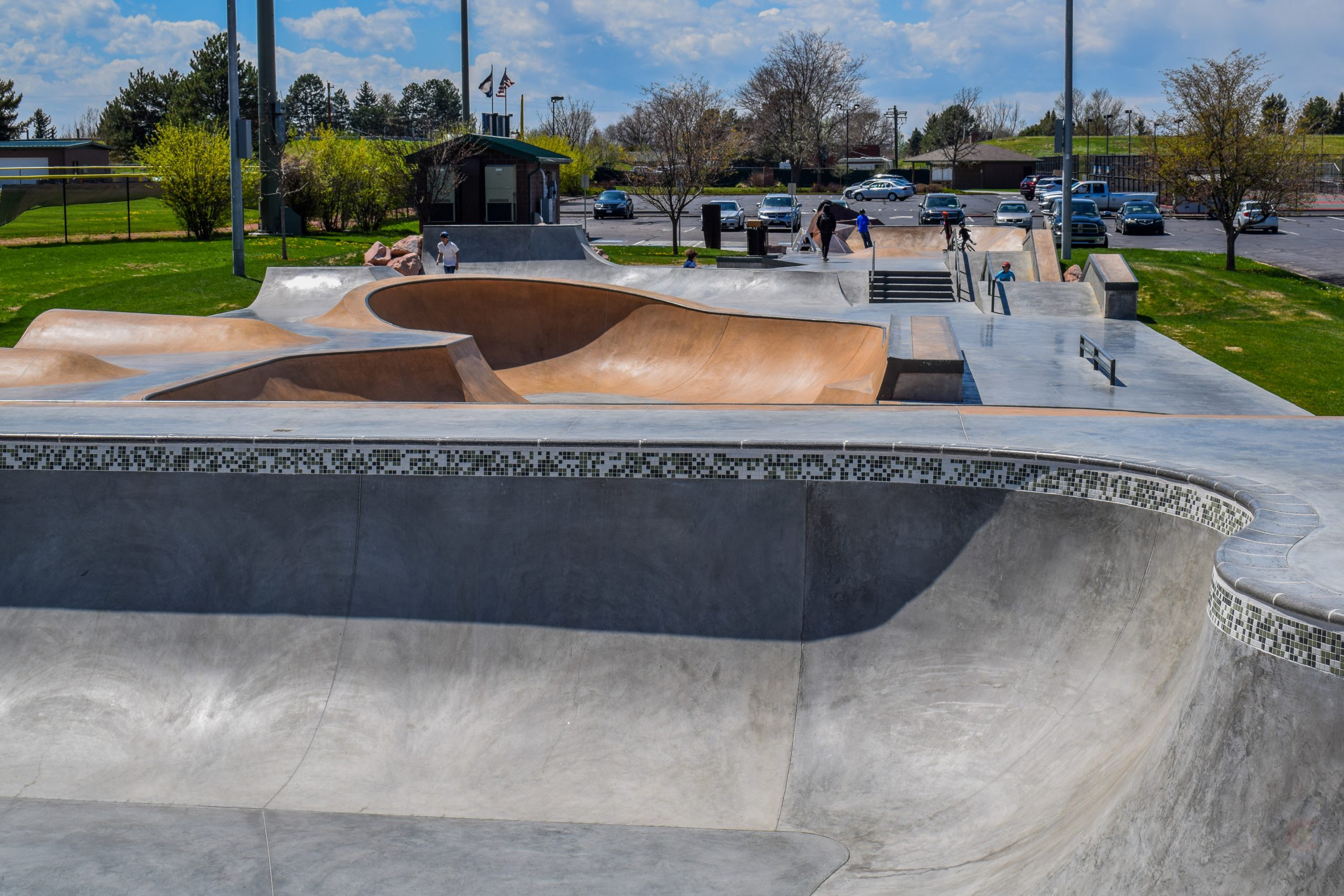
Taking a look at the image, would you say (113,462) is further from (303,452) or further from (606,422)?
(606,422)

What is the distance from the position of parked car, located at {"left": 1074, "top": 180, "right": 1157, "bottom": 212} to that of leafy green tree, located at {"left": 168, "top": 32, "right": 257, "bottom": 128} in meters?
46.3

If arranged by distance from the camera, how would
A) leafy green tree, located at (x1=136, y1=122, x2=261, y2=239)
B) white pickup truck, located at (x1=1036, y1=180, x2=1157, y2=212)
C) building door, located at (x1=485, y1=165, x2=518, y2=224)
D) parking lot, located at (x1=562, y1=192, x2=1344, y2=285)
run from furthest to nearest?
white pickup truck, located at (x1=1036, y1=180, x2=1157, y2=212) → building door, located at (x1=485, y1=165, x2=518, y2=224) → parking lot, located at (x1=562, y1=192, x2=1344, y2=285) → leafy green tree, located at (x1=136, y1=122, x2=261, y2=239)

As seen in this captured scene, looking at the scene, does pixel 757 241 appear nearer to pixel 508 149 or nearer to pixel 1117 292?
pixel 508 149

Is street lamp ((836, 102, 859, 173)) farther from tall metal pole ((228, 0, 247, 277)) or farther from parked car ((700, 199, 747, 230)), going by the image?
tall metal pole ((228, 0, 247, 277))

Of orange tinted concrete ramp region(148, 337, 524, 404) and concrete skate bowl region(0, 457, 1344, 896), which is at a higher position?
orange tinted concrete ramp region(148, 337, 524, 404)

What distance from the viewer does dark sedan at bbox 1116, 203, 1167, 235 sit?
144ft

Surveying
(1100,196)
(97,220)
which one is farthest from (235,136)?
(1100,196)

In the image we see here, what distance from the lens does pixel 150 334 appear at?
14984mm

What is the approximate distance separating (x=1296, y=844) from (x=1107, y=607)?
218 centimetres

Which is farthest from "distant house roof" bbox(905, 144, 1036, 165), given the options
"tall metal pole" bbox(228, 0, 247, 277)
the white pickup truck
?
"tall metal pole" bbox(228, 0, 247, 277)

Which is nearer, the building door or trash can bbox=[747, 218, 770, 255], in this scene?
trash can bbox=[747, 218, 770, 255]

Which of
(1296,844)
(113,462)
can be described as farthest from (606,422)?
(1296,844)

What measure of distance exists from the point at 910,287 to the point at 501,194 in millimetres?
16150

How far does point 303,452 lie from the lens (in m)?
7.25
